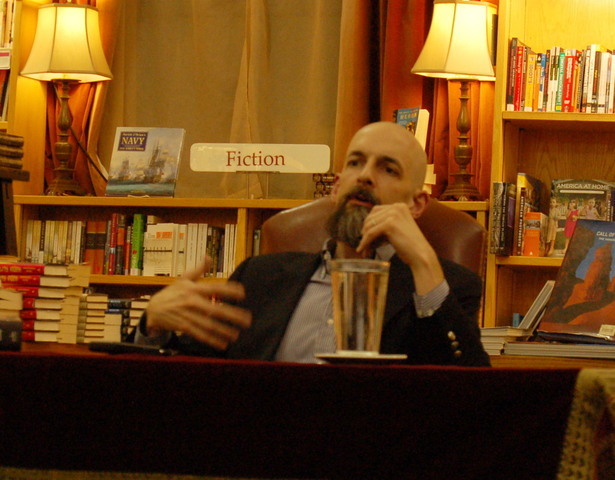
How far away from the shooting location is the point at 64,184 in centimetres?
355

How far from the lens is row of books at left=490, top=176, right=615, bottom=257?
307 centimetres

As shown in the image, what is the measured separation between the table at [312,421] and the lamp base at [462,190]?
2.37 metres

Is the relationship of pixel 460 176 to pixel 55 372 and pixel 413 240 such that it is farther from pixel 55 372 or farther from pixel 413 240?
pixel 55 372

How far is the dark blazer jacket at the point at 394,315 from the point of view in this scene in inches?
66.5

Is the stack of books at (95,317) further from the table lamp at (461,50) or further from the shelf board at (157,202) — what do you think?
the table lamp at (461,50)

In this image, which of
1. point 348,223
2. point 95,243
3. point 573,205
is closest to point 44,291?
point 348,223

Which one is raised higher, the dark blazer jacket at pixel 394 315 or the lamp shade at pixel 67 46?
the lamp shade at pixel 67 46

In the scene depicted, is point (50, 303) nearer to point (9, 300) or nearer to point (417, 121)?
point (9, 300)

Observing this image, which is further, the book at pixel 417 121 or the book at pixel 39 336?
the book at pixel 417 121

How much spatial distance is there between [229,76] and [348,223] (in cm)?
196

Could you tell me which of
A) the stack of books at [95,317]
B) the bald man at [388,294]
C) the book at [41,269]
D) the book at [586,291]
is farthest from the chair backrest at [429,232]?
the stack of books at [95,317]

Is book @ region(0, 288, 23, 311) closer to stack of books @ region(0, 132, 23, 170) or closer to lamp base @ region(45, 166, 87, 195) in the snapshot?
stack of books @ region(0, 132, 23, 170)

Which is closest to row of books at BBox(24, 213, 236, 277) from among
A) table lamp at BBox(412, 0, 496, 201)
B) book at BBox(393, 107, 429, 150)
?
book at BBox(393, 107, 429, 150)

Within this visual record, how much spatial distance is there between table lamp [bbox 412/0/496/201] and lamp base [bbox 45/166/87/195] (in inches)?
52.2
